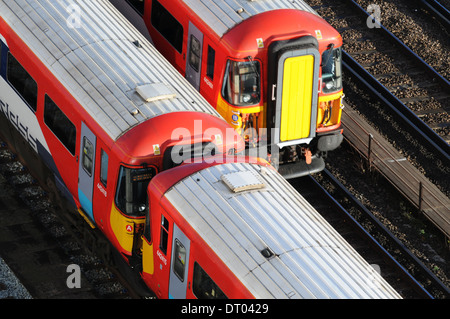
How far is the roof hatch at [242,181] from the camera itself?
15860mm

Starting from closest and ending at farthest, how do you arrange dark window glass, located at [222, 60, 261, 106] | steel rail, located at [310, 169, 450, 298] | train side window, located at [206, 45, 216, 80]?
1. steel rail, located at [310, 169, 450, 298]
2. dark window glass, located at [222, 60, 261, 106]
3. train side window, located at [206, 45, 216, 80]

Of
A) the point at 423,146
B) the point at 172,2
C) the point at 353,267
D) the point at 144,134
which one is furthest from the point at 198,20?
the point at 353,267

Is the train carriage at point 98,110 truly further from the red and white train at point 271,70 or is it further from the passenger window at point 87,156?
the red and white train at point 271,70

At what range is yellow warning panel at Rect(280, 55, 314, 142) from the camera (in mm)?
19906

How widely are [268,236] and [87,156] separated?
457 cm

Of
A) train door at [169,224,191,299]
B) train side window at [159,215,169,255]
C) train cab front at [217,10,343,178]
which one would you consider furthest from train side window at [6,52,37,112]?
train door at [169,224,191,299]

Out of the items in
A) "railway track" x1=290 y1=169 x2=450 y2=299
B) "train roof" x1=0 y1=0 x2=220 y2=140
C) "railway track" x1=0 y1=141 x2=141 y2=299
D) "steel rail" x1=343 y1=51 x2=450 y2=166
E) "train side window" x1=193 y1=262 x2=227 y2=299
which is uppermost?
"train roof" x1=0 y1=0 x2=220 y2=140

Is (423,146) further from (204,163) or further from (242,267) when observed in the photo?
(242,267)

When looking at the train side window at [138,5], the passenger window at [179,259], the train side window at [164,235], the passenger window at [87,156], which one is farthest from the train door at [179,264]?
the train side window at [138,5]

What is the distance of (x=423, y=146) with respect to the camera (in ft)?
76.5

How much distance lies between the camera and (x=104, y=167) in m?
17.5

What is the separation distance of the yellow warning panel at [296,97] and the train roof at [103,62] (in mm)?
2355

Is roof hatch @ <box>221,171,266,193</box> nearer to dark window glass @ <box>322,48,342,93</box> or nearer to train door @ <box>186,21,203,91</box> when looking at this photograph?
dark window glass @ <box>322,48,342,93</box>

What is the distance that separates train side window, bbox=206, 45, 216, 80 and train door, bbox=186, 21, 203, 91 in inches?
12.7
